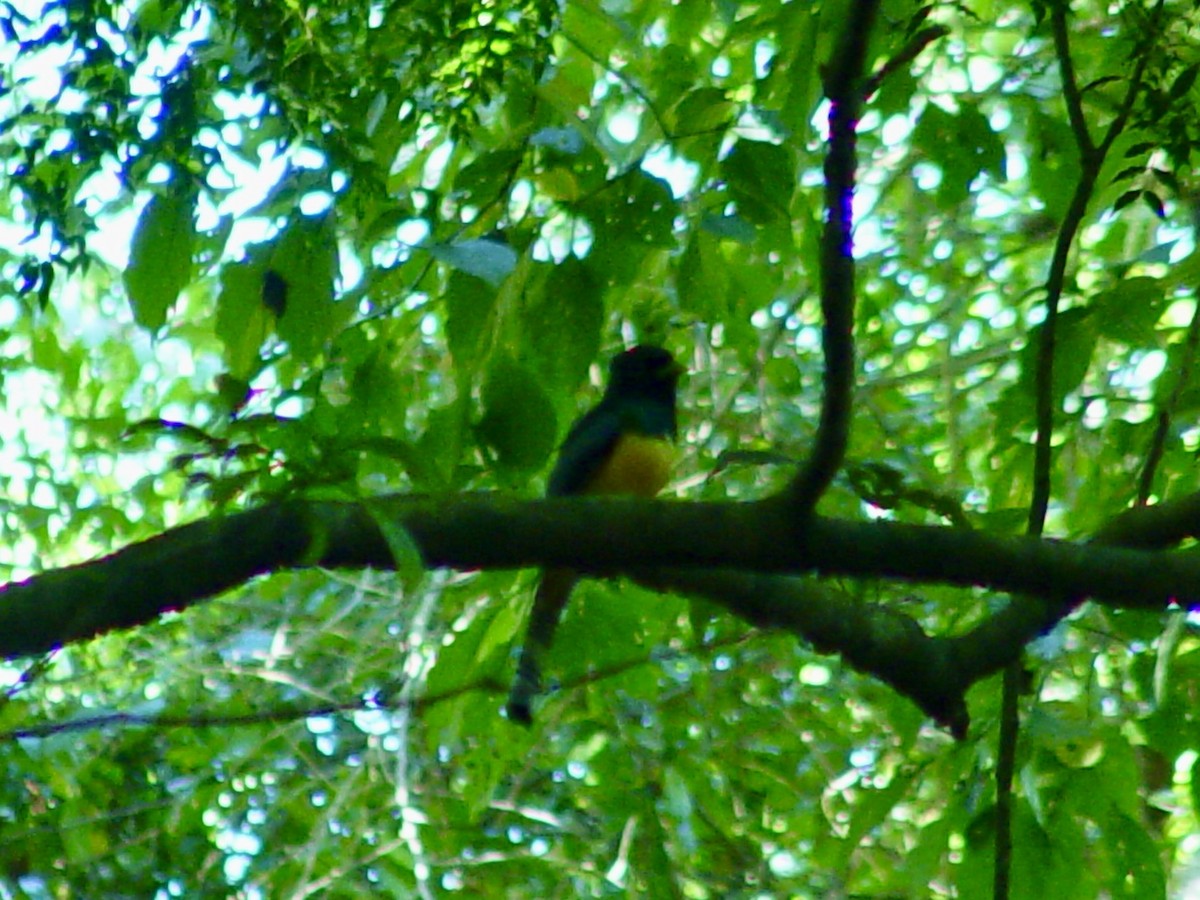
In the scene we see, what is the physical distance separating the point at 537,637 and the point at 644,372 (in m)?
1.59

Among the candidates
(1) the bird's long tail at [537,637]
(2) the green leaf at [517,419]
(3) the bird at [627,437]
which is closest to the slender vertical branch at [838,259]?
(2) the green leaf at [517,419]

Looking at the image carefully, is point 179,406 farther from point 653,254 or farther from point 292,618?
point 653,254

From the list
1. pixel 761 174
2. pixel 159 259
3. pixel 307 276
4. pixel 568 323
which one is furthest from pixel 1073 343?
pixel 159 259

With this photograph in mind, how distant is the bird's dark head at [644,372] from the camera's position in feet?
16.1

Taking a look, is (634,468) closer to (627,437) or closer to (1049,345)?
(627,437)

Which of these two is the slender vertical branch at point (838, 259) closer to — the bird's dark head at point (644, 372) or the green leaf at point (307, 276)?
the green leaf at point (307, 276)

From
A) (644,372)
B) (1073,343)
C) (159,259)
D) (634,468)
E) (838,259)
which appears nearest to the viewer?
(838,259)

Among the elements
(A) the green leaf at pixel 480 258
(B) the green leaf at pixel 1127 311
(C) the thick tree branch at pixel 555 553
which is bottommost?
(C) the thick tree branch at pixel 555 553

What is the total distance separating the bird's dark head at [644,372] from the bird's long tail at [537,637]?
4.44 feet

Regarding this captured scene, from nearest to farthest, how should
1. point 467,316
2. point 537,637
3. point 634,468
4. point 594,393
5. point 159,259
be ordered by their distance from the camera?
1. point 159,259
2. point 467,316
3. point 537,637
4. point 634,468
5. point 594,393

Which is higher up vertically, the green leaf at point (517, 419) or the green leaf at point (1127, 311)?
the green leaf at point (1127, 311)

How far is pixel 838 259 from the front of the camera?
1.98 metres

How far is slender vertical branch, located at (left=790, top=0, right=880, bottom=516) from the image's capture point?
192 centimetres

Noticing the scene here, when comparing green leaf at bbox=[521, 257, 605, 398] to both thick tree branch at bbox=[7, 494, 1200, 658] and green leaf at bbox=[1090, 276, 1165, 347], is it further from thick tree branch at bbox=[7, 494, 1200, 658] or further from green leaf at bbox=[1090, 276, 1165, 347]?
green leaf at bbox=[1090, 276, 1165, 347]
